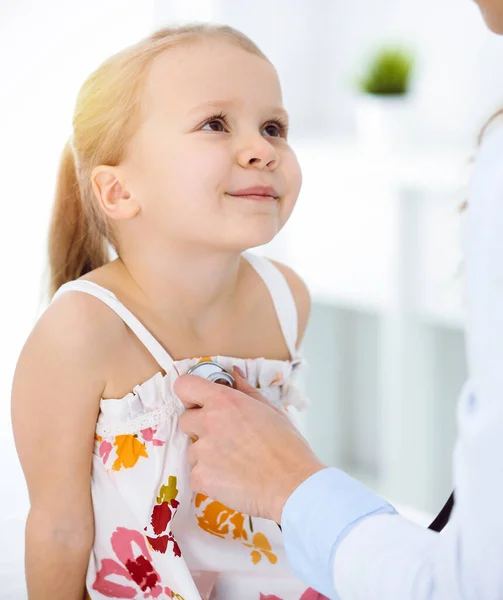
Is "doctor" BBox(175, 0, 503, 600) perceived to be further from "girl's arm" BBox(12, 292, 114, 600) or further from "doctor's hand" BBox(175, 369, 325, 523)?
"girl's arm" BBox(12, 292, 114, 600)

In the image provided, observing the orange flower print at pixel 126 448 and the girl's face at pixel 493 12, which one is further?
the orange flower print at pixel 126 448

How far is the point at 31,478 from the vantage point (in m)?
0.96

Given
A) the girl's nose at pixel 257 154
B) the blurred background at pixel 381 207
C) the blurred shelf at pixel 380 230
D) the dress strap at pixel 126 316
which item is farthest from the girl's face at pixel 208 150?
the blurred shelf at pixel 380 230

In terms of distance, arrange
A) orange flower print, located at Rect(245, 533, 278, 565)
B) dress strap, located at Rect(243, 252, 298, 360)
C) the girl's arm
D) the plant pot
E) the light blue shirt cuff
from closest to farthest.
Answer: the light blue shirt cuff, the girl's arm, orange flower print, located at Rect(245, 533, 278, 565), dress strap, located at Rect(243, 252, 298, 360), the plant pot

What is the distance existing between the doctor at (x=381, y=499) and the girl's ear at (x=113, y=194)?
0.21 m

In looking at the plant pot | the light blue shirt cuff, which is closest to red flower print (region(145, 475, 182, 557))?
the light blue shirt cuff

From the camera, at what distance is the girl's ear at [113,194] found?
3.30 ft

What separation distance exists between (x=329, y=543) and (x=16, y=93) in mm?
832

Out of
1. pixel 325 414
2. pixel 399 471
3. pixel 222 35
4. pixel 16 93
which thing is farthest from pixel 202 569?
pixel 325 414

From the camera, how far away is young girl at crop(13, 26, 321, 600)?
37.4 inches

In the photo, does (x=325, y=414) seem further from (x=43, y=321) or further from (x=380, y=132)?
(x=43, y=321)

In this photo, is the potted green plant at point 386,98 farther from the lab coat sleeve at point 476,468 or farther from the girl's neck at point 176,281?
the lab coat sleeve at point 476,468

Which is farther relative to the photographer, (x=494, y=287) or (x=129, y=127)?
(x=129, y=127)

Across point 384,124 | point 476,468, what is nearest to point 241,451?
point 476,468
